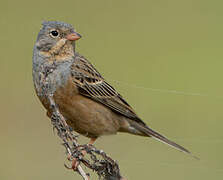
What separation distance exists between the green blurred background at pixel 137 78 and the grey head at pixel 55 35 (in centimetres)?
141

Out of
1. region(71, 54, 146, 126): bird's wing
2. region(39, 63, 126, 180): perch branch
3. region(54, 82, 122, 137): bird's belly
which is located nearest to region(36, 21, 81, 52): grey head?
region(71, 54, 146, 126): bird's wing

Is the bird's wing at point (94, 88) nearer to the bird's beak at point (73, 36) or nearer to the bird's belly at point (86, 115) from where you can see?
the bird's belly at point (86, 115)

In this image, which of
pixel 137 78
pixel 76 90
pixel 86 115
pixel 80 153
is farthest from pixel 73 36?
pixel 137 78

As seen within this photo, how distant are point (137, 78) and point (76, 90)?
179 inches

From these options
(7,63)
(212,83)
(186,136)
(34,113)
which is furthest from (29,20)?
(186,136)

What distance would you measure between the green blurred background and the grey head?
1.41 meters

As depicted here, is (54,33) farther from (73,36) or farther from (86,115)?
(86,115)

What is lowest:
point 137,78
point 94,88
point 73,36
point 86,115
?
point 137,78

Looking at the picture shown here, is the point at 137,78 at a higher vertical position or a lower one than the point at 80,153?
lower

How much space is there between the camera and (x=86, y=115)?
18.9ft

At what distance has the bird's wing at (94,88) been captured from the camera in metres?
5.89

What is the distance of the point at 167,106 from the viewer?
31.4 feet

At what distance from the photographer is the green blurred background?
7.54m

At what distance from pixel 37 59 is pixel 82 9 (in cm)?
770
